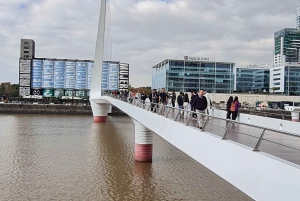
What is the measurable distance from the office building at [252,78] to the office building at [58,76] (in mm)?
40592

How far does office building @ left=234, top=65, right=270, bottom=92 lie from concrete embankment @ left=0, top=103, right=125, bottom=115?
160 ft

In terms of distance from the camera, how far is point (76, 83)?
210ft

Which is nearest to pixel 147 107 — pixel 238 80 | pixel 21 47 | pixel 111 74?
pixel 111 74

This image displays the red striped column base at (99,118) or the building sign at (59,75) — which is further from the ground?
the building sign at (59,75)

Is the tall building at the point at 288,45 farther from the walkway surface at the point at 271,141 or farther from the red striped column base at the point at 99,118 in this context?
the walkway surface at the point at 271,141

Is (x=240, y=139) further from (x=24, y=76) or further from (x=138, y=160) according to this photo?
(x=24, y=76)

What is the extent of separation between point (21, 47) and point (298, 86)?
68.3 metres

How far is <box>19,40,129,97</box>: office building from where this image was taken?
6062 centimetres

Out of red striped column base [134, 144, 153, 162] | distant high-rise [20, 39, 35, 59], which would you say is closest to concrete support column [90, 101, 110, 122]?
red striped column base [134, 144, 153, 162]

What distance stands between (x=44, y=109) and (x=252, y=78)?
62.5m

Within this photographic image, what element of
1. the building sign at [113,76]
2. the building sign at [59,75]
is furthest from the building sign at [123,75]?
the building sign at [59,75]

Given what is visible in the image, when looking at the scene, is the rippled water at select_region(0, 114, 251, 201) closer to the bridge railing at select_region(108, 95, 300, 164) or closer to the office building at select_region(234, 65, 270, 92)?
the bridge railing at select_region(108, 95, 300, 164)

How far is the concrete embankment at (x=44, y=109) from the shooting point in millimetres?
51812

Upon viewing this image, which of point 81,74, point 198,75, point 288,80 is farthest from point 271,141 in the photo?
point 288,80
